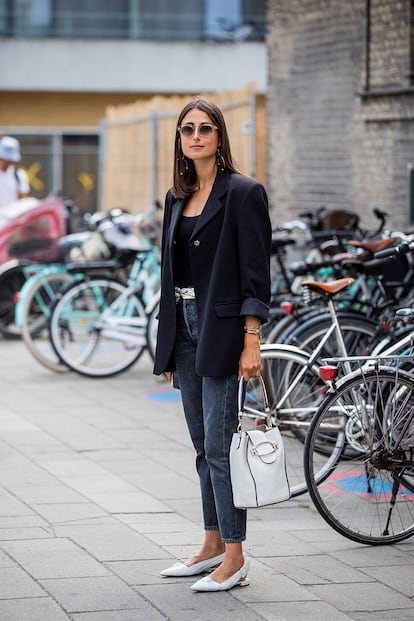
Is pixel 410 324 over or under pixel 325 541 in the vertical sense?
over

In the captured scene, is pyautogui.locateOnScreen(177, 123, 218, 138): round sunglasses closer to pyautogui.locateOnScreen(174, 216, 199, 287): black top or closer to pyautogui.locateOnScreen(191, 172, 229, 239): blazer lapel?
pyautogui.locateOnScreen(191, 172, 229, 239): blazer lapel

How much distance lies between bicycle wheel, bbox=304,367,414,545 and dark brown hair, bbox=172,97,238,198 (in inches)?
46.7

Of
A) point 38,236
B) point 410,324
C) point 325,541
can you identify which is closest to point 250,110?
point 38,236

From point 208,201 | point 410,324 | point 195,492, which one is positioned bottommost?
point 195,492

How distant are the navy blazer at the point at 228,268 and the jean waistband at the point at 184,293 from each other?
6 cm

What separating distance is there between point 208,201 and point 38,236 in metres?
7.95

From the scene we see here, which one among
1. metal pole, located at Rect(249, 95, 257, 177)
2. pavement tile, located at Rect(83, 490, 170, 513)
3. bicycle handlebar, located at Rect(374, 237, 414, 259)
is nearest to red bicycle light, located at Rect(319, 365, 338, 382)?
pavement tile, located at Rect(83, 490, 170, 513)

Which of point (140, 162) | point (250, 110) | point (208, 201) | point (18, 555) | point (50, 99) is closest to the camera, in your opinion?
point (208, 201)

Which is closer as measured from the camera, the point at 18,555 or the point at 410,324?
the point at 18,555

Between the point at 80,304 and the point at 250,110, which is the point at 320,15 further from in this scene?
the point at 80,304

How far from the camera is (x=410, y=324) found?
689cm

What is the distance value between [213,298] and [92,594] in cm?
119

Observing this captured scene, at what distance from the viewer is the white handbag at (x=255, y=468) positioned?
5.01 metres

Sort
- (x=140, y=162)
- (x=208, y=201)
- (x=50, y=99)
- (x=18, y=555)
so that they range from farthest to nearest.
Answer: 1. (x=50, y=99)
2. (x=140, y=162)
3. (x=18, y=555)
4. (x=208, y=201)
